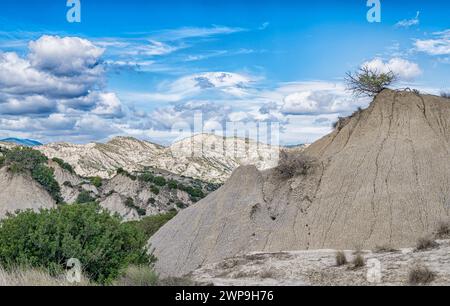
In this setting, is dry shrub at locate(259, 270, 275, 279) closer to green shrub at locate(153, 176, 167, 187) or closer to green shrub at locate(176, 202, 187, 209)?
green shrub at locate(176, 202, 187, 209)

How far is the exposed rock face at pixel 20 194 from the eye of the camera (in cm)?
6912

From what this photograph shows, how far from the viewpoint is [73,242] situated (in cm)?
1739

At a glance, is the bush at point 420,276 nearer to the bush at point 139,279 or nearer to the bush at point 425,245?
the bush at point 425,245

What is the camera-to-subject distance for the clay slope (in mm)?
23422

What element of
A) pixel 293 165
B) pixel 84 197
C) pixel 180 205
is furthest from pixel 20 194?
pixel 293 165

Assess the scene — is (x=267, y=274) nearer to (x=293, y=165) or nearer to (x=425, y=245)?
(x=425, y=245)

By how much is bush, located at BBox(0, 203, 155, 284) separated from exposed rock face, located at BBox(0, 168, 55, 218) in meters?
52.4

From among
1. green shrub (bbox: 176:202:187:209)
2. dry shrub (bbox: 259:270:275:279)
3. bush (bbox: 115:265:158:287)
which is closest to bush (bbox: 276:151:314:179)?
dry shrub (bbox: 259:270:275:279)

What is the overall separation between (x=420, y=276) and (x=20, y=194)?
66.4 m

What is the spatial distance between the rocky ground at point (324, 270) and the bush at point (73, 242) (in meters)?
3.16

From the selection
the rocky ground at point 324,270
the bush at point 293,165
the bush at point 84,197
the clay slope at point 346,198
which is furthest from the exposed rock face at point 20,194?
the rocky ground at point 324,270

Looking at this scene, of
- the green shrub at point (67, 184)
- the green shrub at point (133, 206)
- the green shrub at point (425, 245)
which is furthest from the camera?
the green shrub at point (67, 184)

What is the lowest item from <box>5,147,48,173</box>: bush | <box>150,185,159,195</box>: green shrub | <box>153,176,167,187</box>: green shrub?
<box>150,185,159,195</box>: green shrub
